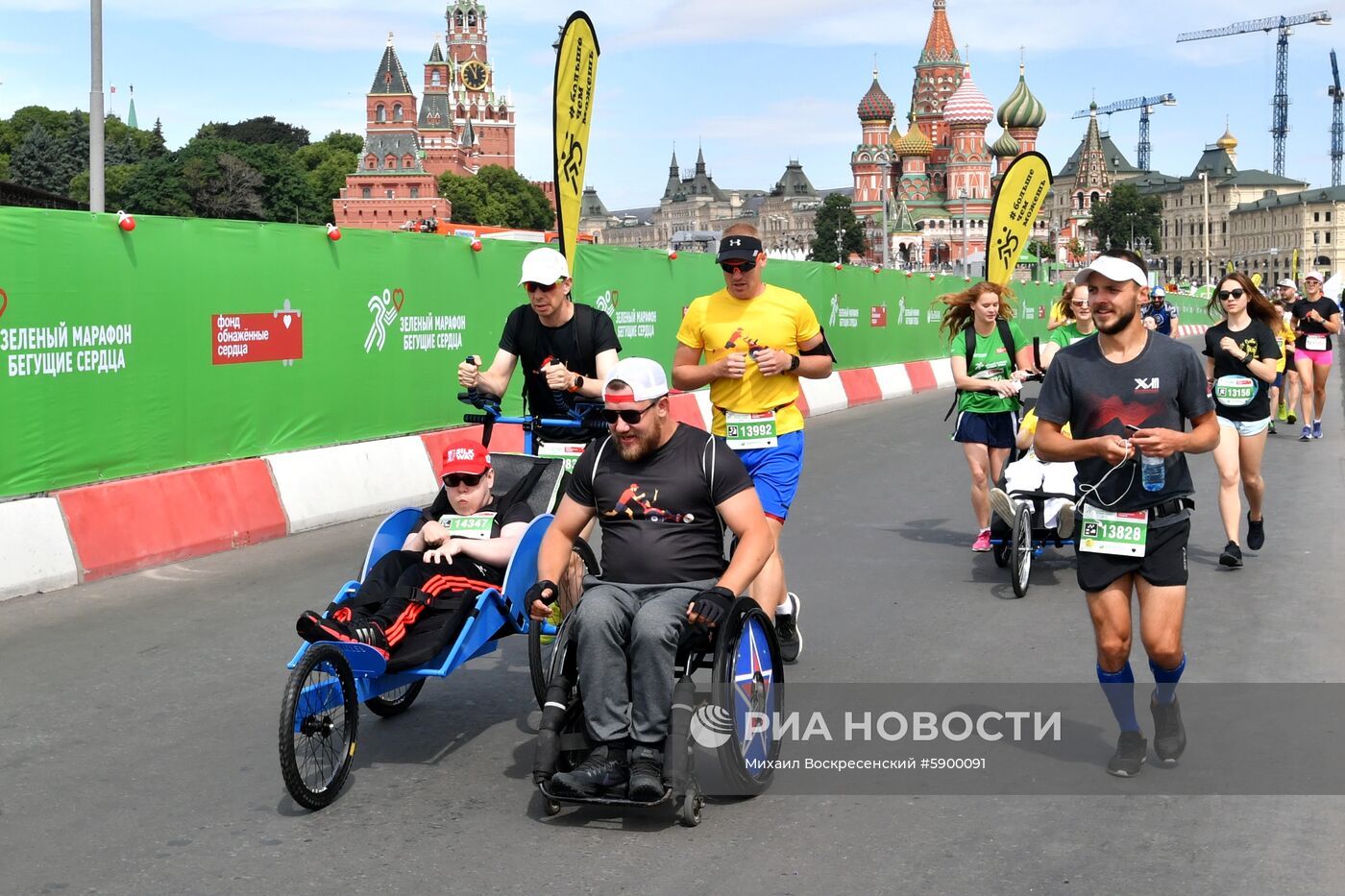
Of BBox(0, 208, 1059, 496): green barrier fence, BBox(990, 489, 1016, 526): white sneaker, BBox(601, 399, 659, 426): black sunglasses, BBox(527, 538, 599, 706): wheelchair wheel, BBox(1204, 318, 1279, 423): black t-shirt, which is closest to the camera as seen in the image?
BBox(601, 399, 659, 426): black sunglasses

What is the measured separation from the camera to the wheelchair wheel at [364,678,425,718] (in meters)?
6.63

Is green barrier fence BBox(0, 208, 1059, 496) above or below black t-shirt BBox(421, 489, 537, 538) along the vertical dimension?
above

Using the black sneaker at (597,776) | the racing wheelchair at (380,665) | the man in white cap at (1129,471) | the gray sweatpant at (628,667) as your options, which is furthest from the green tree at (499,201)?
the black sneaker at (597,776)

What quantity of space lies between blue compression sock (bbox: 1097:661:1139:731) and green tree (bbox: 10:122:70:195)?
136038mm

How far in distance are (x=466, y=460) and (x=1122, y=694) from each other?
9.04ft

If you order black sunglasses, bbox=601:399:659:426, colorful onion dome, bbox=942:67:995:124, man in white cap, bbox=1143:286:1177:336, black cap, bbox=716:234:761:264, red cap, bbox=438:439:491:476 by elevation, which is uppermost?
colorful onion dome, bbox=942:67:995:124

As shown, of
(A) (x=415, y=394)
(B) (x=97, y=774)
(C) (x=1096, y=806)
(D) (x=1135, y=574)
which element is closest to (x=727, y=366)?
(D) (x=1135, y=574)

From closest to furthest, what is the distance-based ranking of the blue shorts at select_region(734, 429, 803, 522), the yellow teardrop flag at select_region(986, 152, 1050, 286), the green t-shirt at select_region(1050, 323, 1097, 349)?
the blue shorts at select_region(734, 429, 803, 522) < the green t-shirt at select_region(1050, 323, 1097, 349) < the yellow teardrop flag at select_region(986, 152, 1050, 286)

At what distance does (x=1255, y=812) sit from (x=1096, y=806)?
19.8 inches

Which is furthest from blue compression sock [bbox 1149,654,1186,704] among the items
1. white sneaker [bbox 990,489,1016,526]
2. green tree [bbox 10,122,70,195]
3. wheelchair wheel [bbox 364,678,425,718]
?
→ green tree [bbox 10,122,70,195]

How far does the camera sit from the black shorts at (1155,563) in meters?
5.64

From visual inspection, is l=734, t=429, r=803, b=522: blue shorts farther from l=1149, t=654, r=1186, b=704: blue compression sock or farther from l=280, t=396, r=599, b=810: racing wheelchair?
l=1149, t=654, r=1186, b=704: blue compression sock

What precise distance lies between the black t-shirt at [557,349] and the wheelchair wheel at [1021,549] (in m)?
2.90

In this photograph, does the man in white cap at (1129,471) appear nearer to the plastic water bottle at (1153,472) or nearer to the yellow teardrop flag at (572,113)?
the plastic water bottle at (1153,472)
